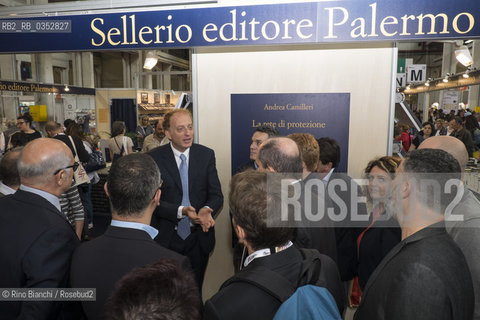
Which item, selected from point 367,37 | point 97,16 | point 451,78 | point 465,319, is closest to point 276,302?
point 465,319

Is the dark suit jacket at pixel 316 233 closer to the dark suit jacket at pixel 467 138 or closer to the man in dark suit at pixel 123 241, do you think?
the man in dark suit at pixel 123 241

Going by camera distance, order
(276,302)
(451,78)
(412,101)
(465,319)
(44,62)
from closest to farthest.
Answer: (276,302) → (465,319) → (451,78) → (44,62) → (412,101)

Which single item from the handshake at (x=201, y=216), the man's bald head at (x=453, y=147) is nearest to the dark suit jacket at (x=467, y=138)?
the man's bald head at (x=453, y=147)

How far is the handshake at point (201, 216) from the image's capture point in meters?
2.53

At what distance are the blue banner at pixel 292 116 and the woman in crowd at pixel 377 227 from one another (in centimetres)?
67

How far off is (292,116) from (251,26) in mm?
858

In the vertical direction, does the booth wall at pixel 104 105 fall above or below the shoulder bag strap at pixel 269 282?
above

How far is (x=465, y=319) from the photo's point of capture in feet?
4.06

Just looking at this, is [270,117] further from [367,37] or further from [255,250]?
[255,250]

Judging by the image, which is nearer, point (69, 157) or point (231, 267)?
point (69, 157)

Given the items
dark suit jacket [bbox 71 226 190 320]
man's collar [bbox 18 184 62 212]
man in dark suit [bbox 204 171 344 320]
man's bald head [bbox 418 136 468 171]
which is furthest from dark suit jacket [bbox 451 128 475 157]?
man's collar [bbox 18 184 62 212]

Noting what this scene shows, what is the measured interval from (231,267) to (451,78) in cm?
975

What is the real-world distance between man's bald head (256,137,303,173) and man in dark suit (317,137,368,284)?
38cm

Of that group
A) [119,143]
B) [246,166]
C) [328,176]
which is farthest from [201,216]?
[119,143]
